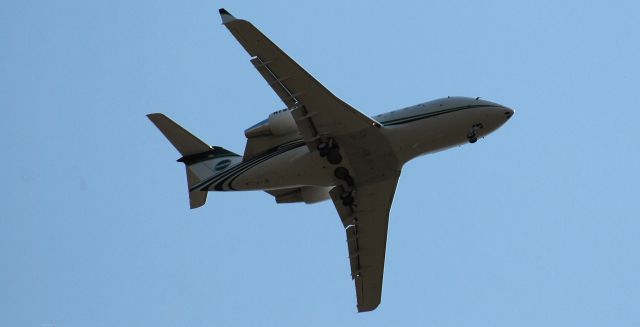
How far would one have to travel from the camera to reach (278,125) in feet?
155

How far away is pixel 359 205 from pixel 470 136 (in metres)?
7.00

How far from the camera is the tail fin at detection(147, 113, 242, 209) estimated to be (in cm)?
5028

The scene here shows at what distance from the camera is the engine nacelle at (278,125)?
47312mm

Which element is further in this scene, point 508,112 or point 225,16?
point 508,112

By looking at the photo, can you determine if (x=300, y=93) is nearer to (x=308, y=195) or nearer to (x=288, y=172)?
(x=288, y=172)

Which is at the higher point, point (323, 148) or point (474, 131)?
point (474, 131)

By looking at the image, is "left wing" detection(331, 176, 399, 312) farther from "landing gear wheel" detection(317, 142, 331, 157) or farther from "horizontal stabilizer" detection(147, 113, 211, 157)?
"horizontal stabilizer" detection(147, 113, 211, 157)

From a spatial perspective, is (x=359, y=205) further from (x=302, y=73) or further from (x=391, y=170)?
(x=302, y=73)

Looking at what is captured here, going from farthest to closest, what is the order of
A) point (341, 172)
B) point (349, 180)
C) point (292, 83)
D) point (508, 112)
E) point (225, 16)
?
1. point (349, 180)
2. point (341, 172)
3. point (508, 112)
4. point (292, 83)
5. point (225, 16)

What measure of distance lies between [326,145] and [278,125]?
2.49 meters

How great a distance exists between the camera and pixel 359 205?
5072cm

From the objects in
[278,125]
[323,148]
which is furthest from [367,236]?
[278,125]

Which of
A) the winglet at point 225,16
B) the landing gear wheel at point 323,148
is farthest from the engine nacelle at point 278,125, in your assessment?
the winglet at point 225,16

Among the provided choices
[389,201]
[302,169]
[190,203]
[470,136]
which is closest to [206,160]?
[190,203]
